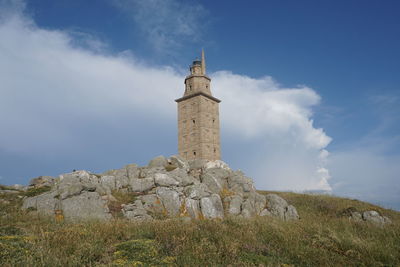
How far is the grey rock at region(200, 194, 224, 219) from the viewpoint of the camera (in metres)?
21.8

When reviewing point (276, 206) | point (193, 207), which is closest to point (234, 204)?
point (193, 207)

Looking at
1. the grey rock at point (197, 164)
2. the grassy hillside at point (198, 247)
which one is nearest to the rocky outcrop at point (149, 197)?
the grey rock at point (197, 164)

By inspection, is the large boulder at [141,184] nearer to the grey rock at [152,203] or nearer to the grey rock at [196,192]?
the grey rock at [152,203]

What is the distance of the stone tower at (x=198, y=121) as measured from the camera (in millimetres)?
42656

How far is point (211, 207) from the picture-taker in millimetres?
22203

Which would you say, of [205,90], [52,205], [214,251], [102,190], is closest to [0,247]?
[214,251]

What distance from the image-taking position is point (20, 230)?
29.0ft

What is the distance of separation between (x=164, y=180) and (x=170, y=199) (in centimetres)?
329

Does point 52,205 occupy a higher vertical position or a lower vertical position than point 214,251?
higher

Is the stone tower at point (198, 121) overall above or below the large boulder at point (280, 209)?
above

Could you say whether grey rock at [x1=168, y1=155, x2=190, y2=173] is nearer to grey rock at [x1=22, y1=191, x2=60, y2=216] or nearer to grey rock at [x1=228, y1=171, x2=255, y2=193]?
grey rock at [x1=228, y1=171, x2=255, y2=193]

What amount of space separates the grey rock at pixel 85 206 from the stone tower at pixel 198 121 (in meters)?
22.9

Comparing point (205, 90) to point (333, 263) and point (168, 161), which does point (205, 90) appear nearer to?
point (168, 161)

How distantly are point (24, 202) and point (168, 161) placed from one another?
17128 mm
